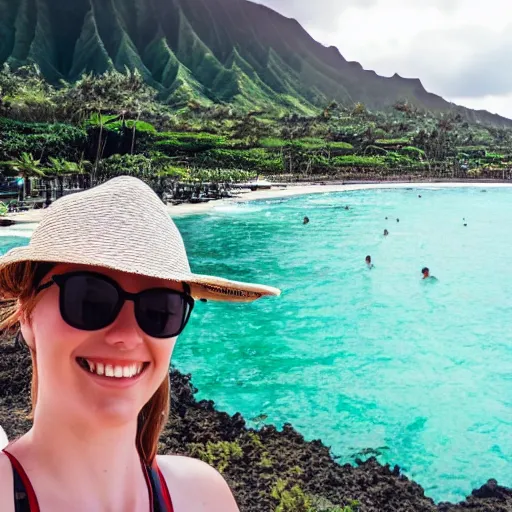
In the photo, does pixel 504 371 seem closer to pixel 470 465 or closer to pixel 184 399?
pixel 470 465

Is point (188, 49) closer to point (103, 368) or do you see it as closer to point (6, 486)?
point (103, 368)

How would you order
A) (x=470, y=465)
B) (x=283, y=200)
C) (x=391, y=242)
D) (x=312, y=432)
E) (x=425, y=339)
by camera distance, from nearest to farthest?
1. (x=470, y=465)
2. (x=312, y=432)
3. (x=425, y=339)
4. (x=391, y=242)
5. (x=283, y=200)

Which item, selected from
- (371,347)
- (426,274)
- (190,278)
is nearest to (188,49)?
(426,274)

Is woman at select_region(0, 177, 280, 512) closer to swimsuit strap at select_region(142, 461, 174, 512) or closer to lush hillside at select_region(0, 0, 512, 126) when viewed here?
swimsuit strap at select_region(142, 461, 174, 512)

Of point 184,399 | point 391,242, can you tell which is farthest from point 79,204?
point 391,242

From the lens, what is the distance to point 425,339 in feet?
37.4

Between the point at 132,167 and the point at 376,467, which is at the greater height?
the point at 132,167

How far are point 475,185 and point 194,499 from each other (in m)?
55.5

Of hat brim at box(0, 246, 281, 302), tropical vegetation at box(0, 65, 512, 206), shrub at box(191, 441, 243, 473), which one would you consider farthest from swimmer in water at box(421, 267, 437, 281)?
tropical vegetation at box(0, 65, 512, 206)

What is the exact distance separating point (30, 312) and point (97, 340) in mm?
158

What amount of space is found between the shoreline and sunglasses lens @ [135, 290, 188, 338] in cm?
1977

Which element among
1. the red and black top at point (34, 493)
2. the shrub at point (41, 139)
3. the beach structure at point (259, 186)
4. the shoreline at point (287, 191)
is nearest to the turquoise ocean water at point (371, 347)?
the shoreline at point (287, 191)

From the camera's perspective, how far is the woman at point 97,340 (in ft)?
3.29

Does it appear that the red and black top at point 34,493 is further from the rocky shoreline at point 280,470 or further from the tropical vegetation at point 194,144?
the tropical vegetation at point 194,144
